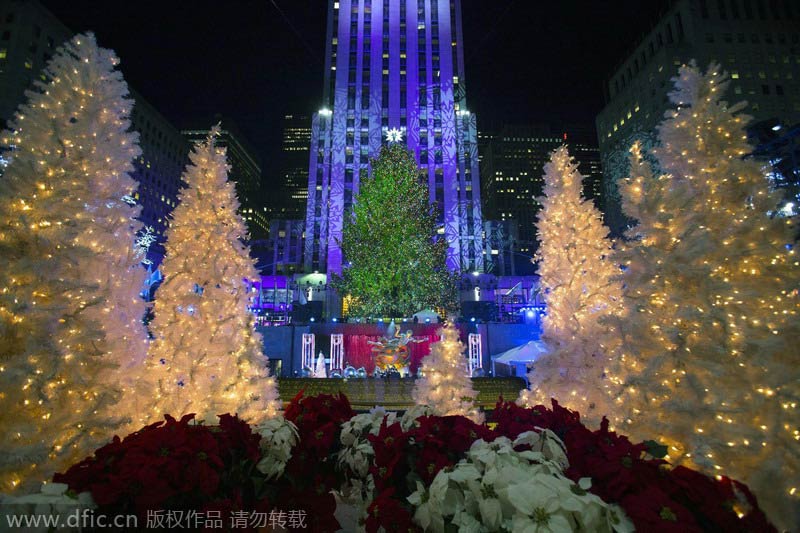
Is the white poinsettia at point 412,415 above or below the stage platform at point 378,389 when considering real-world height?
above

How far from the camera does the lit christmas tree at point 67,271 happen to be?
11.2 ft

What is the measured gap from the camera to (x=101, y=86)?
5062 mm

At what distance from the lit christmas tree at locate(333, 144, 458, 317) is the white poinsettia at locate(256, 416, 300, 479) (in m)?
19.7

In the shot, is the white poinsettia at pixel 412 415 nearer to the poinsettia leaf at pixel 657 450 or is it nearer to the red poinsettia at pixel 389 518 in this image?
the red poinsettia at pixel 389 518

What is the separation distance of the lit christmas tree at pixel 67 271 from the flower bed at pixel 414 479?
2045 mm

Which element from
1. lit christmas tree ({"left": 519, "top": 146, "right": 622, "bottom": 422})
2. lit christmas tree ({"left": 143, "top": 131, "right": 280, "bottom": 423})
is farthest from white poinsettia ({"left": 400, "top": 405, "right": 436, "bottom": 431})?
lit christmas tree ({"left": 143, "top": 131, "right": 280, "bottom": 423})

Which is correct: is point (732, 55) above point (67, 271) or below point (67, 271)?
above

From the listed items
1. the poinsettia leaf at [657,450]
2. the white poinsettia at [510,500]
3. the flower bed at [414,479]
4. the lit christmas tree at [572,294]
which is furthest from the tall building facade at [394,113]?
the white poinsettia at [510,500]

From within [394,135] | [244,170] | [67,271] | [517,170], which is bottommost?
[67,271]

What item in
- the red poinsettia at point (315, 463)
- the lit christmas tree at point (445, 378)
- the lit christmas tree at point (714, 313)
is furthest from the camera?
the lit christmas tree at point (445, 378)

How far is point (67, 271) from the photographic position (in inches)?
161

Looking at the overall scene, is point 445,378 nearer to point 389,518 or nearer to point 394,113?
point 389,518

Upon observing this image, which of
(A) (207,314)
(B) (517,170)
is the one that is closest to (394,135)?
(A) (207,314)

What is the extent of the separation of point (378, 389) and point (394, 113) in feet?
121
